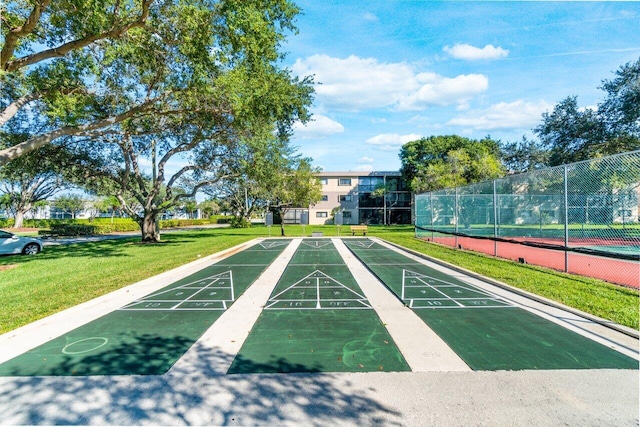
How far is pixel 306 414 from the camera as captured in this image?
10.6 ft

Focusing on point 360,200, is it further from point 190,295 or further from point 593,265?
point 190,295

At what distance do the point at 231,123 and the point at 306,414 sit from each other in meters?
13.3

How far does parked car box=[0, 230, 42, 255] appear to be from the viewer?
51.7 feet

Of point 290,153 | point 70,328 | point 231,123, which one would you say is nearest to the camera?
point 70,328

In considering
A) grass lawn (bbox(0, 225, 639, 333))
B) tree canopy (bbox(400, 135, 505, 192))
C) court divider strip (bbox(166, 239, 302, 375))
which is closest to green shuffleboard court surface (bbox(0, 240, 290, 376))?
court divider strip (bbox(166, 239, 302, 375))

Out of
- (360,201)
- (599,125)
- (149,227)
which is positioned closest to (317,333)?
(149,227)

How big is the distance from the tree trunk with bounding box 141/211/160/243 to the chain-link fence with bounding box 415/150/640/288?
1844 cm

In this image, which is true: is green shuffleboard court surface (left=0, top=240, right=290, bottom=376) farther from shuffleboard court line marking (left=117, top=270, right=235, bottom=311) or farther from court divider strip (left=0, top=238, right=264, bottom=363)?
court divider strip (left=0, top=238, right=264, bottom=363)

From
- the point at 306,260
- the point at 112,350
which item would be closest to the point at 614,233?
the point at 306,260

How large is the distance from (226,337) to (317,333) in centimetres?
146

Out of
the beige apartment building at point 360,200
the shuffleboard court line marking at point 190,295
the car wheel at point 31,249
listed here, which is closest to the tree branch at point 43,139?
the car wheel at point 31,249

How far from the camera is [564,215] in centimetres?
968

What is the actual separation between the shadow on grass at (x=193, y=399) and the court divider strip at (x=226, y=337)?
0.05 m

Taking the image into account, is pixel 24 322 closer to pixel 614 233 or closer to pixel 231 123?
pixel 231 123
